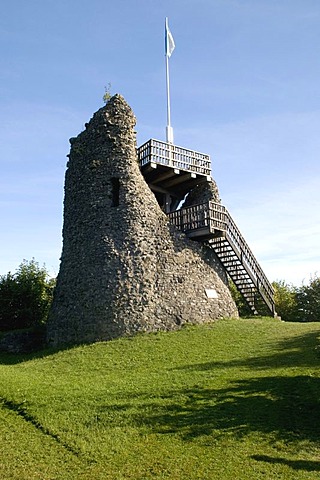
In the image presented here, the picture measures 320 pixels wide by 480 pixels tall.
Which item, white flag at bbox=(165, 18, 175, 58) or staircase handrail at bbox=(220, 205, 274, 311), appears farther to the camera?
white flag at bbox=(165, 18, 175, 58)

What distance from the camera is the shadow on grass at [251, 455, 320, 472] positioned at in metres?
7.82

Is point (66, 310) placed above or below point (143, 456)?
above

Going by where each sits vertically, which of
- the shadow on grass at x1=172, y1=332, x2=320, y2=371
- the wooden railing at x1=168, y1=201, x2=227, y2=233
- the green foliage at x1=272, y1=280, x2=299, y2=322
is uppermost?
the wooden railing at x1=168, y1=201, x2=227, y2=233

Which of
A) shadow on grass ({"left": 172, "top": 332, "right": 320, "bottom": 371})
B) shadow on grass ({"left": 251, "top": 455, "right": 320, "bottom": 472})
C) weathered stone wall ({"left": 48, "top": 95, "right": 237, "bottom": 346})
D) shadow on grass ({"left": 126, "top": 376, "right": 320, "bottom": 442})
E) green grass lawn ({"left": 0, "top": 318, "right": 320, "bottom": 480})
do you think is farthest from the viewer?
weathered stone wall ({"left": 48, "top": 95, "right": 237, "bottom": 346})

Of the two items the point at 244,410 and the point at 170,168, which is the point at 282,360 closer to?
the point at 244,410

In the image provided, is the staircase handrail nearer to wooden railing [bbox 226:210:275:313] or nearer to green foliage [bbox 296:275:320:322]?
wooden railing [bbox 226:210:275:313]

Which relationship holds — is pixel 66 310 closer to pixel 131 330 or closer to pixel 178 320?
pixel 131 330

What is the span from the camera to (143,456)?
8.45 metres

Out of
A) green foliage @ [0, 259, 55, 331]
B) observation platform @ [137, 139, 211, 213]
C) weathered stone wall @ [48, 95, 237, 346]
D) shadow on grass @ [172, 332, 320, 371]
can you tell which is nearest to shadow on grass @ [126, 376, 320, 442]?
shadow on grass @ [172, 332, 320, 371]

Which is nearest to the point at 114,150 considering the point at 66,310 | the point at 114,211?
the point at 114,211

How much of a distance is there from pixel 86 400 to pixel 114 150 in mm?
13083

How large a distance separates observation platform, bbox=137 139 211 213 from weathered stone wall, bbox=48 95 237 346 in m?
0.88

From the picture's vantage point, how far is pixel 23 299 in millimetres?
27562

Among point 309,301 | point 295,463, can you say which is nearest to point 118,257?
point 295,463
